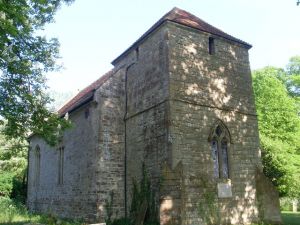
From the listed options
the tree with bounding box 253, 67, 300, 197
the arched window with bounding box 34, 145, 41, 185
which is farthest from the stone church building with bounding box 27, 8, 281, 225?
the tree with bounding box 253, 67, 300, 197

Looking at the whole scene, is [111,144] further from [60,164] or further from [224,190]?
[224,190]

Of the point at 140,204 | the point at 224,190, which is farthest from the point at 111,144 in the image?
the point at 224,190

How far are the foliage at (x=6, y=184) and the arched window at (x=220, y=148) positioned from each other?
21.4 meters

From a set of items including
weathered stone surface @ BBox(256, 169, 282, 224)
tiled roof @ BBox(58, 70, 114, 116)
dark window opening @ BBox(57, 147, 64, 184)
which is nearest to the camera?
weathered stone surface @ BBox(256, 169, 282, 224)

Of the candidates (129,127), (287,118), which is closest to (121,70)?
(129,127)

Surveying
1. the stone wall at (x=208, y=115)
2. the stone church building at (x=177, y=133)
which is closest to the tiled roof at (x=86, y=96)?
the stone church building at (x=177, y=133)

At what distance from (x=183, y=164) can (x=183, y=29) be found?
6227 millimetres

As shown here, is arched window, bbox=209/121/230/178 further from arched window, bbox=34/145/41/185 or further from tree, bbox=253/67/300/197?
arched window, bbox=34/145/41/185

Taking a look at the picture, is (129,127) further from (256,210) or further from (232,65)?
(256,210)

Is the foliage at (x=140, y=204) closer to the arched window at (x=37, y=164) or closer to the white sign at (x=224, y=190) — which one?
the white sign at (x=224, y=190)

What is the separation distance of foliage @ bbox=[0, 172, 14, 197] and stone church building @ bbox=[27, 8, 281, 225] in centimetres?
1306

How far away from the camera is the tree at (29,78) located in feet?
41.3

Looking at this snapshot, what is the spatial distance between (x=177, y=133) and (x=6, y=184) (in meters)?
21.4

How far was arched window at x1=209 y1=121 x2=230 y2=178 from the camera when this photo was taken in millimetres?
14367
